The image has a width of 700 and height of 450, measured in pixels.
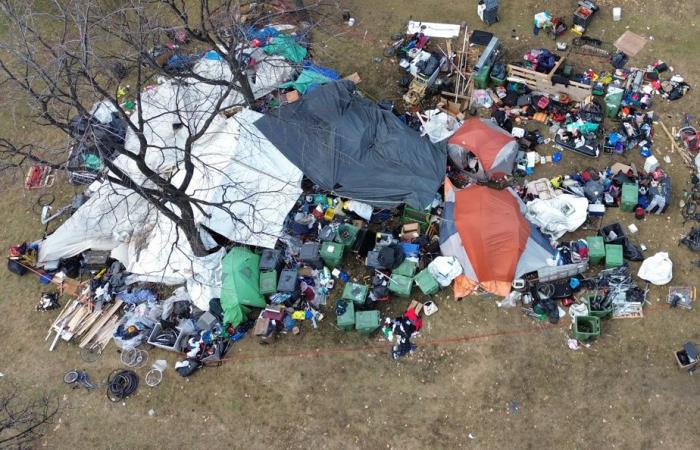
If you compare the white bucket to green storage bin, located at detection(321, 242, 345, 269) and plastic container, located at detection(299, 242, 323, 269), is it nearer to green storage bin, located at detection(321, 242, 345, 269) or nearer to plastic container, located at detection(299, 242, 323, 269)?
green storage bin, located at detection(321, 242, 345, 269)

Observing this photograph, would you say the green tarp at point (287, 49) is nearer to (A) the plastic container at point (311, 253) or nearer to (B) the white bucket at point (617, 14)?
(A) the plastic container at point (311, 253)

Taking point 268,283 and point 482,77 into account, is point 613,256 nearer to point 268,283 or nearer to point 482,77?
point 482,77

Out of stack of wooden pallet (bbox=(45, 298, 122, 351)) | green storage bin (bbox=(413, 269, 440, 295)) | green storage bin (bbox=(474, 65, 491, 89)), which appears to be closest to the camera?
green storage bin (bbox=(413, 269, 440, 295))

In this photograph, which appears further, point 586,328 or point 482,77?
point 482,77

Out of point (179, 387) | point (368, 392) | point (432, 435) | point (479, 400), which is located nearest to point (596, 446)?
point (479, 400)

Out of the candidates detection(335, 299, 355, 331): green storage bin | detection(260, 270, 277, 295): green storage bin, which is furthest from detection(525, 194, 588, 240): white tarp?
detection(260, 270, 277, 295): green storage bin

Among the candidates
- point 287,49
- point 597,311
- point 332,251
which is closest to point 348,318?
point 332,251
